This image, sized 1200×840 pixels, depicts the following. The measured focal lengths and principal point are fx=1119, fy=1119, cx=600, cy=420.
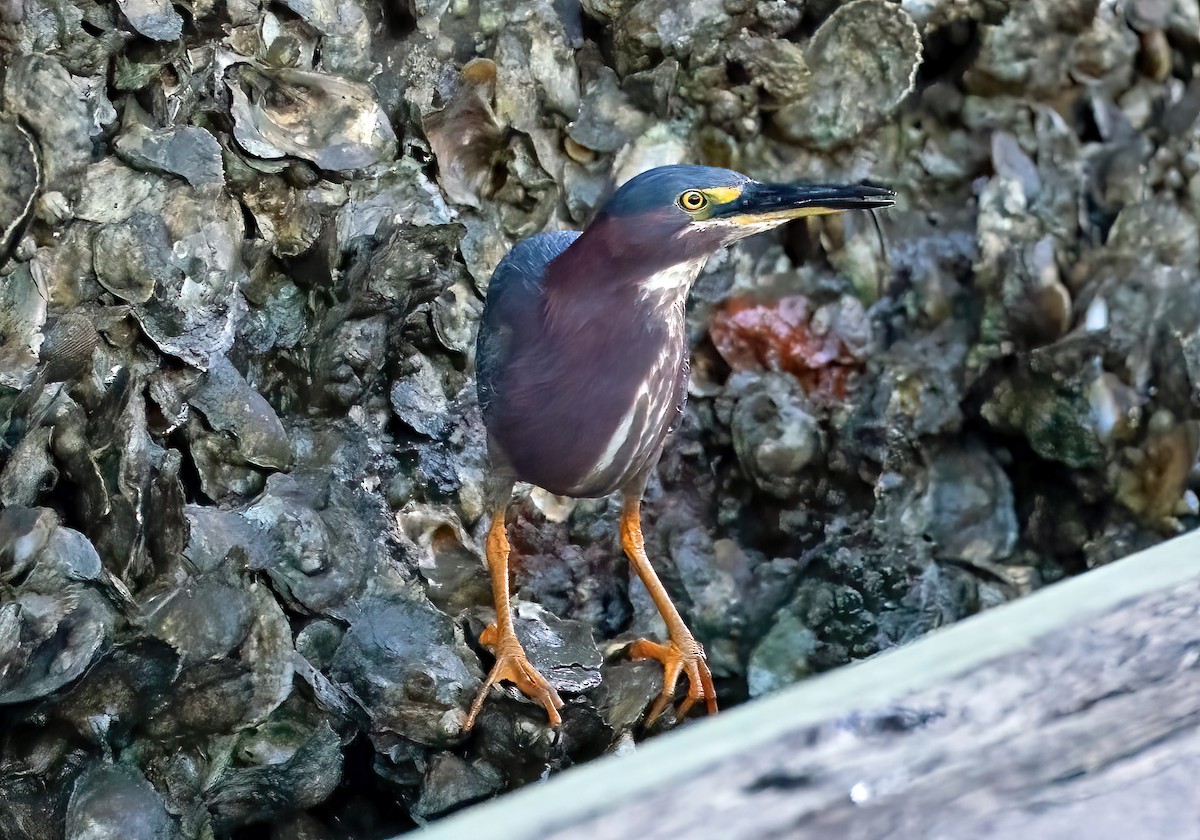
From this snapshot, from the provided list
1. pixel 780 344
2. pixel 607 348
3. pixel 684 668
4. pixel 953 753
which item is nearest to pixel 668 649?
pixel 684 668

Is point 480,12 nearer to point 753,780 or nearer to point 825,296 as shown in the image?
point 825,296

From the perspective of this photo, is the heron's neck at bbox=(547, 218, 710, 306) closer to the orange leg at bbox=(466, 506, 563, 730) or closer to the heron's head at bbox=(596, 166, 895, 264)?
the heron's head at bbox=(596, 166, 895, 264)

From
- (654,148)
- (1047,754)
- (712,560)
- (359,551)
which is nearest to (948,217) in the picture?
(654,148)

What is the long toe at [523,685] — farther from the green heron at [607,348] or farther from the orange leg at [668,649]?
the orange leg at [668,649]

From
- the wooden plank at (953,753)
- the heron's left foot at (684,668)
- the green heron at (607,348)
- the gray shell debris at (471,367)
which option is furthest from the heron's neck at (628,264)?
the wooden plank at (953,753)

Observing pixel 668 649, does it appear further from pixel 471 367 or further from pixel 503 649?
pixel 471 367

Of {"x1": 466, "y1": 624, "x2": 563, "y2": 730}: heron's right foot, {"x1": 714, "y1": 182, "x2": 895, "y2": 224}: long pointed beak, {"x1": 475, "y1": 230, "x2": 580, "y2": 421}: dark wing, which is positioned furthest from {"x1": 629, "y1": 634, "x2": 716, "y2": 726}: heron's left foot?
{"x1": 714, "y1": 182, "x2": 895, "y2": 224}: long pointed beak
